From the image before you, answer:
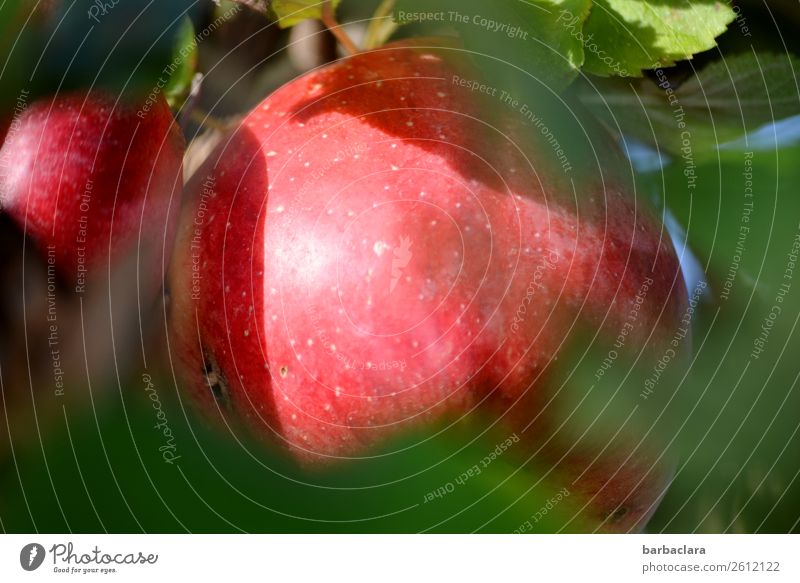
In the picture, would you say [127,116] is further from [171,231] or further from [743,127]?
[743,127]

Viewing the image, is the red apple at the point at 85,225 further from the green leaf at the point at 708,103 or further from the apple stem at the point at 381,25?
the green leaf at the point at 708,103

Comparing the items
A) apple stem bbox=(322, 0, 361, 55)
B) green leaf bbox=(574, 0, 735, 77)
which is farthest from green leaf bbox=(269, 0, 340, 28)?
green leaf bbox=(574, 0, 735, 77)

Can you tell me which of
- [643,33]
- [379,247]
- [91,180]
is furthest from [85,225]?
[643,33]

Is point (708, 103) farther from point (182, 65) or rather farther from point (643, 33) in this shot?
point (182, 65)
